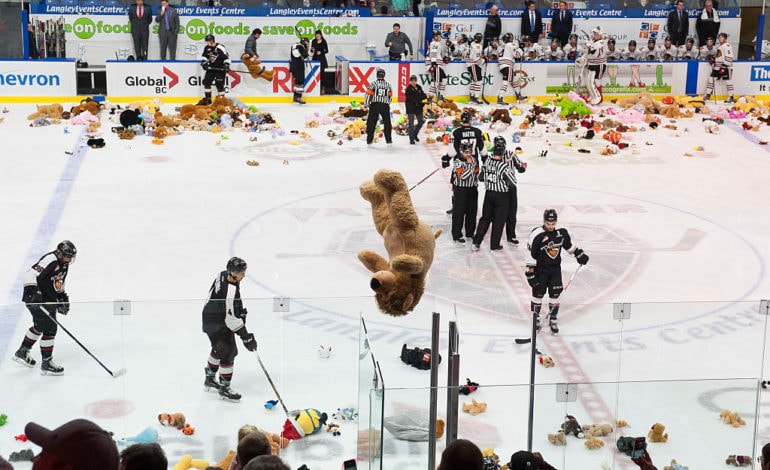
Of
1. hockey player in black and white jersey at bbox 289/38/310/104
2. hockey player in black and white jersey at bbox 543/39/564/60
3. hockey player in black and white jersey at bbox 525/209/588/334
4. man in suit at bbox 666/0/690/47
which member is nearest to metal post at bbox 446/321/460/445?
hockey player in black and white jersey at bbox 525/209/588/334

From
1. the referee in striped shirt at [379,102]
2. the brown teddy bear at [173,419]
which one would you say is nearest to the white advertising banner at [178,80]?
the referee in striped shirt at [379,102]

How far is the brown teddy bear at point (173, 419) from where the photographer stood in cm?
704

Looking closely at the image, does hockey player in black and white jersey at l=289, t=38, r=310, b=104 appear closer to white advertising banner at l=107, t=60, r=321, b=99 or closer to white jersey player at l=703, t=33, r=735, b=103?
white advertising banner at l=107, t=60, r=321, b=99

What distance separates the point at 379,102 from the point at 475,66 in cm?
496

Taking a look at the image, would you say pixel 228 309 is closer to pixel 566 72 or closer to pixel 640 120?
pixel 640 120

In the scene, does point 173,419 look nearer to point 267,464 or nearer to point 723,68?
point 267,464

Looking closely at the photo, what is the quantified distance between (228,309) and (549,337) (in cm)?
208

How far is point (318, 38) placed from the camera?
2228 cm

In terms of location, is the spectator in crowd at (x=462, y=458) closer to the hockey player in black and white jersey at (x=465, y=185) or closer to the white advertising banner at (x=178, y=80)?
the hockey player in black and white jersey at (x=465, y=185)

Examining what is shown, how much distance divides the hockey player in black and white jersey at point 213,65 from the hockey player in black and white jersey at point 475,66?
15.5 ft

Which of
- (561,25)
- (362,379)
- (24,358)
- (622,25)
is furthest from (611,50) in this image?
A: (24,358)

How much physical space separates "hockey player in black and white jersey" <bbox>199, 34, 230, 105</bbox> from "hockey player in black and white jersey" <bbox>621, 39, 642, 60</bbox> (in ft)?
28.8

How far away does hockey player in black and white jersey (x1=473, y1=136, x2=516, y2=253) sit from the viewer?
1216 cm

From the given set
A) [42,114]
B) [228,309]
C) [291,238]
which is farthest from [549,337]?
[42,114]
